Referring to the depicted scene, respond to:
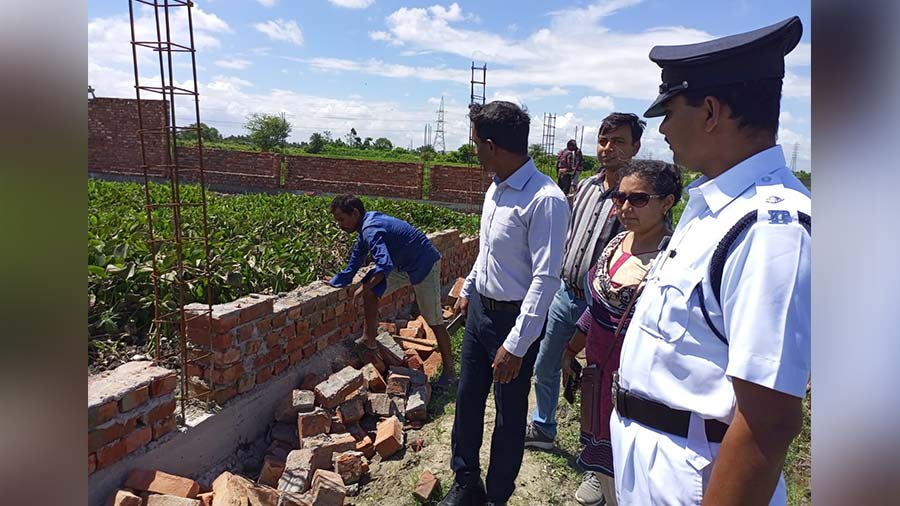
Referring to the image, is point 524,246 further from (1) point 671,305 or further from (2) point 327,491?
(2) point 327,491

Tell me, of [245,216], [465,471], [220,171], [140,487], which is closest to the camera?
[140,487]

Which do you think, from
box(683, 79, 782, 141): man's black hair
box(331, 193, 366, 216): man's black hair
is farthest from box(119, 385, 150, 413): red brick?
box(683, 79, 782, 141): man's black hair

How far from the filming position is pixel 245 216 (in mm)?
6574

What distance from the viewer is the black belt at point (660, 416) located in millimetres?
1266

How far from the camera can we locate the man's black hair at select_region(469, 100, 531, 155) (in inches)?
102

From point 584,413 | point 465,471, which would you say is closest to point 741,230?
point 584,413

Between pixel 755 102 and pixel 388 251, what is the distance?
3431mm

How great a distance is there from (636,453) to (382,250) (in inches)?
Answer: 117

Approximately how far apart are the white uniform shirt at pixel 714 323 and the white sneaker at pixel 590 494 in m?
1.64

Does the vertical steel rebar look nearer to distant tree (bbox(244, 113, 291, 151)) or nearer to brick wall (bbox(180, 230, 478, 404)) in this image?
brick wall (bbox(180, 230, 478, 404))

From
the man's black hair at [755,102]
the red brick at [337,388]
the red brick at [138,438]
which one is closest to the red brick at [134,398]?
the red brick at [138,438]

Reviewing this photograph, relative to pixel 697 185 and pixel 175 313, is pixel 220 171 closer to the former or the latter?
pixel 175 313

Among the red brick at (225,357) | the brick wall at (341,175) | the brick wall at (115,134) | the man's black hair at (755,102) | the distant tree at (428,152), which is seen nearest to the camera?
the man's black hair at (755,102)

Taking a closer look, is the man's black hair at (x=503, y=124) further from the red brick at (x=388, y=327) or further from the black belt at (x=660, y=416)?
the red brick at (x=388, y=327)
